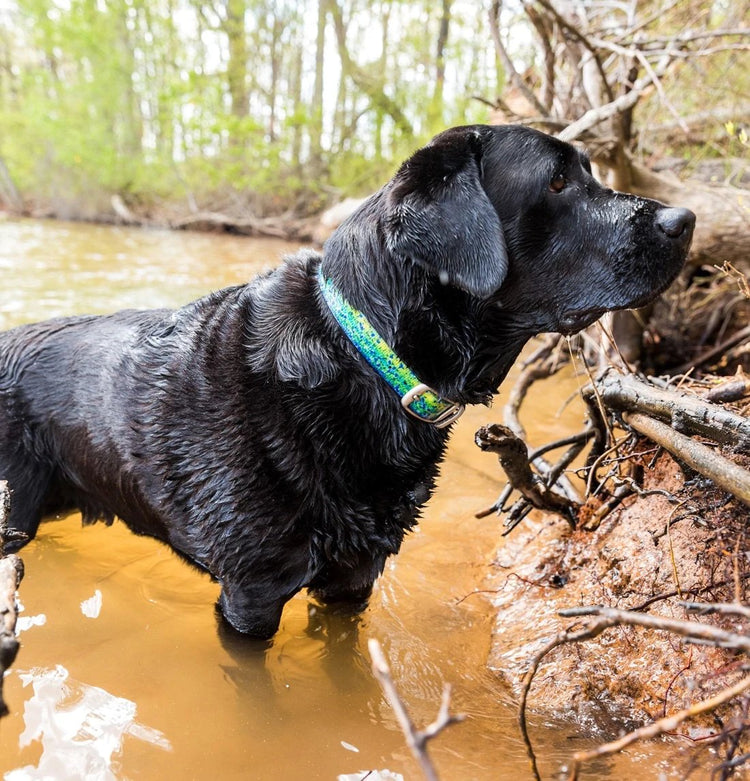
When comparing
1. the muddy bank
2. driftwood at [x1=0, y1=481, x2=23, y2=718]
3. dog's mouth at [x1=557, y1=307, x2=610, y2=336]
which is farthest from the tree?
driftwood at [x1=0, y1=481, x2=23, y2=718]

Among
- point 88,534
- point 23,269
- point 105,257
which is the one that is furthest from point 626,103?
point 105,257

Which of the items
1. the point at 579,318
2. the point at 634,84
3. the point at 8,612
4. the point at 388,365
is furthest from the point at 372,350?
the point at 634,84

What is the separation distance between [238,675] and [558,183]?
207 centimetres

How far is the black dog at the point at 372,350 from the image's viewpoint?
2.07 m

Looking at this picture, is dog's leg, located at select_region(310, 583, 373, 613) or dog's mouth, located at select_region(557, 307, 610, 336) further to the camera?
dog's leg, located at select_region(310, 583, 373, 613)

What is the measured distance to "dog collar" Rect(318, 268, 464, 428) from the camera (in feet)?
6.75

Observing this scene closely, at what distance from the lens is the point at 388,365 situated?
6.77 feet

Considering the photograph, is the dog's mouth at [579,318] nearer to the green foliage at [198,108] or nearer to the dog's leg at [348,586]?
A: the dog's leg at [348,586]

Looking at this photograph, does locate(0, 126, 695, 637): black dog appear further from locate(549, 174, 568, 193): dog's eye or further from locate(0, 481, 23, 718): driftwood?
locate(0, 481, 23, 718): driftwood

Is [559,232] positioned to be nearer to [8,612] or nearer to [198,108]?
[8,612]

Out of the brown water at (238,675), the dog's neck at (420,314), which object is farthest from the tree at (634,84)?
the brown water at (238,675)

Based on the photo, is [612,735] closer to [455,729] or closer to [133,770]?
[455,729]

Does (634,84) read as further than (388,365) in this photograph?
Yes

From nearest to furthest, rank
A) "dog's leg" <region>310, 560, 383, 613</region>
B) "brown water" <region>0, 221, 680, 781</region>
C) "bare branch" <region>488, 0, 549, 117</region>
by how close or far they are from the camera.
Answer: "brown water" <region>0, 221, 680, 781</region> → "dog's leg" <region>310, 560, 383, 613</region> → "bare branch" <region>488, 0, 549, 117</region>
